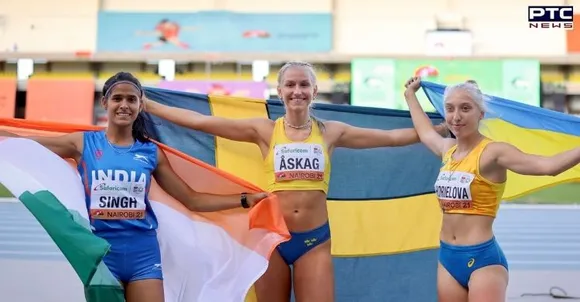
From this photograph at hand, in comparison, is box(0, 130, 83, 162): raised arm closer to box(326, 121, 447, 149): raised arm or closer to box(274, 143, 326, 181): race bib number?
box(274, 143, 326, 181): race bib number

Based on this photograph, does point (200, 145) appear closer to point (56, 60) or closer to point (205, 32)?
point (205, 32)

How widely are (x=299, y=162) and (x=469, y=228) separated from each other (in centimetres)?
81

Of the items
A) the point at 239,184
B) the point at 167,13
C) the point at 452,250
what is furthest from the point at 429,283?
the point at 167,13

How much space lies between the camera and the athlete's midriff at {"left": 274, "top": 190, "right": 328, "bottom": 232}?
281cm

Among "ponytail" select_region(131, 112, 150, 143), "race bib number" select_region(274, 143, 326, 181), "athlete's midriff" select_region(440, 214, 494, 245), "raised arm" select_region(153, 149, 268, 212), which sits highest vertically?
"ponytail" select_region(131, 112, 150, 143)

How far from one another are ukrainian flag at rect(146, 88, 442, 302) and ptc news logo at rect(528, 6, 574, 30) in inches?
420

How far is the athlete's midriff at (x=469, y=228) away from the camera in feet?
8.47

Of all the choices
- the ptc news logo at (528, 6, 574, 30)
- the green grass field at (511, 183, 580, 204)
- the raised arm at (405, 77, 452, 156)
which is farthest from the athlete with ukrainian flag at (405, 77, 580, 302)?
the ptc news logo at (528, 6, 574, 30)

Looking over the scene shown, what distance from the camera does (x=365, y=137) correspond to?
3023mm

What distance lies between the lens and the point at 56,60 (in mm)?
13805

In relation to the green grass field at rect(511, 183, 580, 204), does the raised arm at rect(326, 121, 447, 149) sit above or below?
above

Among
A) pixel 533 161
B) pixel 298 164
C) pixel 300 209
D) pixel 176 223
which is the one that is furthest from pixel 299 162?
pixel 533 161

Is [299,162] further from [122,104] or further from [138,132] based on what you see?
[122,104]

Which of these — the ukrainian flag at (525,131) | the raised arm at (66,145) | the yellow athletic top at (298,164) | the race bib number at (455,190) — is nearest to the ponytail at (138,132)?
the raised arm at (66,145)
